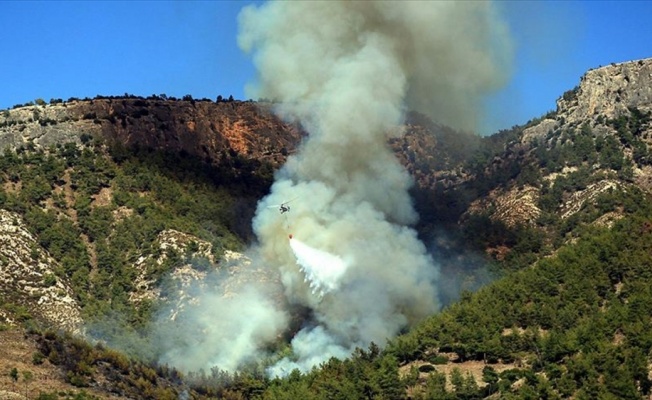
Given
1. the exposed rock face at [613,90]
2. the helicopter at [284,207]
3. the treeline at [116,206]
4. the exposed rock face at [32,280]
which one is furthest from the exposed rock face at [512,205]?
the exposed rock face at [32,280]

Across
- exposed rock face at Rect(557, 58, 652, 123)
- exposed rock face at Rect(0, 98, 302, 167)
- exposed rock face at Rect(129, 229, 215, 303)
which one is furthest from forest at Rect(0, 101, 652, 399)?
exposed rock face at Rect(557, 58, 652, 123)

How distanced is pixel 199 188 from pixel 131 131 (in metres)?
13.8

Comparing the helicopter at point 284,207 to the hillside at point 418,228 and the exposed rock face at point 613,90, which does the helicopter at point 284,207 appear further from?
the exposed rock face at point 613,90

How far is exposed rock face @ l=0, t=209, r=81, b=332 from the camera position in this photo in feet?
424

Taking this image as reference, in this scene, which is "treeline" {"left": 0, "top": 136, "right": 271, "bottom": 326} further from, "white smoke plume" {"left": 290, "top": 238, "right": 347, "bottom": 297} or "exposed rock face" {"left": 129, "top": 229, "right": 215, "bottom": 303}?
"white smoke plume" {"left": 290, "top": 238, "right": 347, "bottom": 297}

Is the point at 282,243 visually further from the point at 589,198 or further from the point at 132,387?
the point at 589,198

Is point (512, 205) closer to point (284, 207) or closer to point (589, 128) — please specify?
point (589, 128)

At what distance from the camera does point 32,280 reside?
13338 cm

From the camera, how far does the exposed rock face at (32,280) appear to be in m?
129

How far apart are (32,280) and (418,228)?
50.4 metres

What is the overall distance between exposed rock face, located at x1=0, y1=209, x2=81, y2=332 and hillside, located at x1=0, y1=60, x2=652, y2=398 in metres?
0.22

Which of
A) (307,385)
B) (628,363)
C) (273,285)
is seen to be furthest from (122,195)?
(628,363)

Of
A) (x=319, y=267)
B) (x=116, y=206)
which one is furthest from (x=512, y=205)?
(x=116, y=206)

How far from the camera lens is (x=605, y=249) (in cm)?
12762
